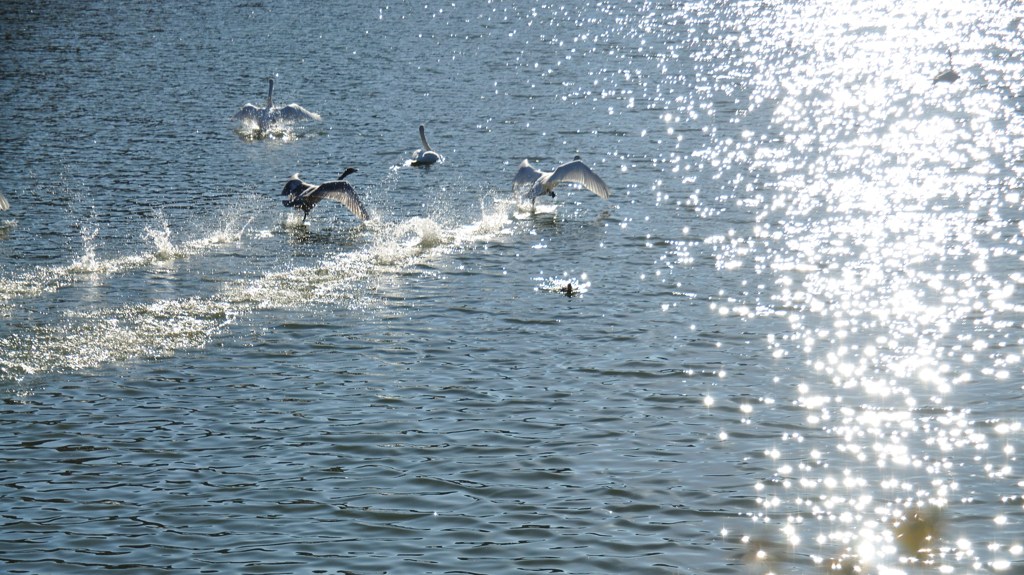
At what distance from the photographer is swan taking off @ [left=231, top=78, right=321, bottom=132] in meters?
38.8

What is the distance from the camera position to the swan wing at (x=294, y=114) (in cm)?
3931

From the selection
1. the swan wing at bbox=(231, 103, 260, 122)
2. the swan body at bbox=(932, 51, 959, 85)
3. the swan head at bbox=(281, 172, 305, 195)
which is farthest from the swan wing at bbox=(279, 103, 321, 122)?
the swan body at bbox=(932, 51, 959, 85)

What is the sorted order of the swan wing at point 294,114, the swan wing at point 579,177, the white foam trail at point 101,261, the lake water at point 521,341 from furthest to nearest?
the swan wing at point 294,114 < the swan wing at point 579,177 < the white foam trail at point 101,261 < the lake water at point 521,341

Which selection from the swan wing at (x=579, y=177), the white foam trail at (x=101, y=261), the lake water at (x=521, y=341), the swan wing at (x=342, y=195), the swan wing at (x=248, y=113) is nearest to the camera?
the lake water at (x=521, y=341)

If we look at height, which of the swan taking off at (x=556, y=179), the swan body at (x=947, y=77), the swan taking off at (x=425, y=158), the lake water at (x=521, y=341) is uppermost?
the swan body at (x=947, y=77)

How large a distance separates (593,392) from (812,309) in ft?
17.5

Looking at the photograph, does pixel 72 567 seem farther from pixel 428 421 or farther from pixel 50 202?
pixel 50 202

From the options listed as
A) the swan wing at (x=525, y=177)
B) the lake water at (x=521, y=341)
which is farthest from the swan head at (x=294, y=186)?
the swan wing at (x=525, y=177)

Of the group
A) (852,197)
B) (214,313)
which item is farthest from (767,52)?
(214,313)

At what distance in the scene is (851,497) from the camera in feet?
45.5

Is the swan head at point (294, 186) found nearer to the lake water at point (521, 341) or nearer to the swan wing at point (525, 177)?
the lake water at point (521, 341)

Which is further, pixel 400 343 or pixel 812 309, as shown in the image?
pixel 812 309

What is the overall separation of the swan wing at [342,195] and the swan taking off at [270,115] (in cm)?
1225

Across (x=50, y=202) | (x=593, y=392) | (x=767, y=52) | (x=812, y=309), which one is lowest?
(x=593, y=392)
